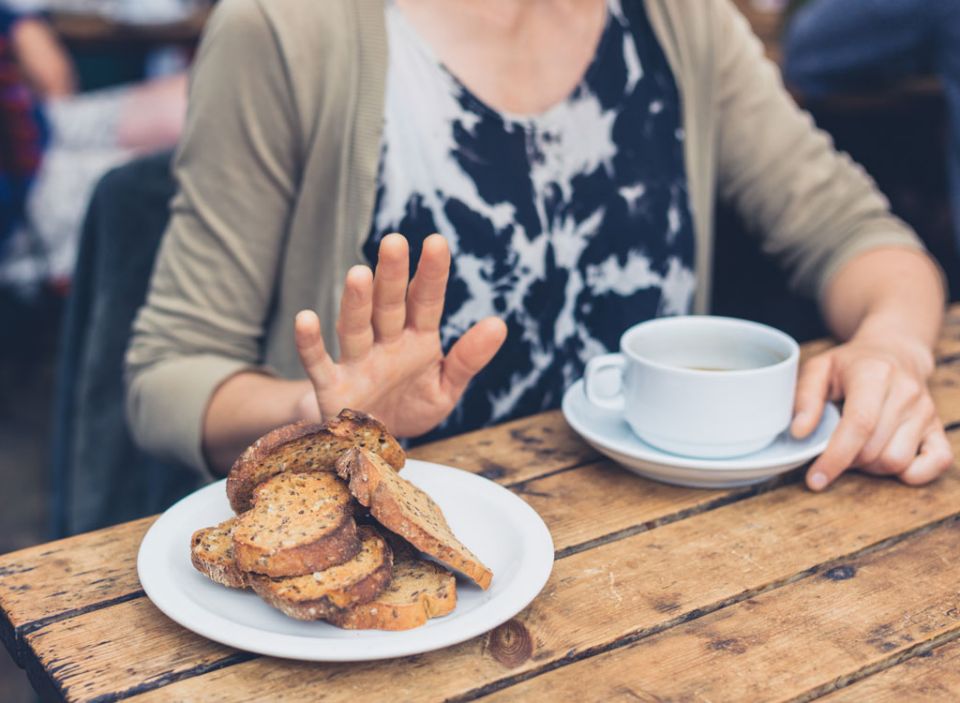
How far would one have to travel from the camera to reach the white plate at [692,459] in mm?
911

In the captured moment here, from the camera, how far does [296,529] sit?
2.39 ft

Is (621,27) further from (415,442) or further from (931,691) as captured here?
(931,691)

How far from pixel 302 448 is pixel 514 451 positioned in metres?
0.27

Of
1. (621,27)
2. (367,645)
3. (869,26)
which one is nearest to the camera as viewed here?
(367,645)

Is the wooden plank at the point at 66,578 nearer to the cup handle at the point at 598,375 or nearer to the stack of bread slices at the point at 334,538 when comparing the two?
the stack of bread slices at the point at 334,538

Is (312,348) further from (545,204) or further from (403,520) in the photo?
(545,204)

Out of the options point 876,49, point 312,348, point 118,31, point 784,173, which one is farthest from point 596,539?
point 118,31

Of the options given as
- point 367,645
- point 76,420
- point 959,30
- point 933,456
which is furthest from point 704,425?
point 959,30

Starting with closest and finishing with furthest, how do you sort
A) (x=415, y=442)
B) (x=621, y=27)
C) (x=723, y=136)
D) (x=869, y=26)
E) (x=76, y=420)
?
(x=415, y=442)
(x=621, y=27)
(x=723, y=136)
(x=76, y=420)
(x=869, y=26)

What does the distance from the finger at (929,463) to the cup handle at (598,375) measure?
11.0 inches

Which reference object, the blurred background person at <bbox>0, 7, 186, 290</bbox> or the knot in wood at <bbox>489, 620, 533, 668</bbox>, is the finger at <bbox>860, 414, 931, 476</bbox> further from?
the blurred background person at <bbox>0, 7, 186, 290</bbox>

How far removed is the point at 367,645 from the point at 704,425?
393 mm

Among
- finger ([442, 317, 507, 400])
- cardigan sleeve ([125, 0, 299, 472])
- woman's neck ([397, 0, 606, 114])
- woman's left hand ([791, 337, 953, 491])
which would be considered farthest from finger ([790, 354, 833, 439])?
cardigan sleeve ([125, 0, 299, 472])

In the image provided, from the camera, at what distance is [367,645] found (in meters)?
0.66
